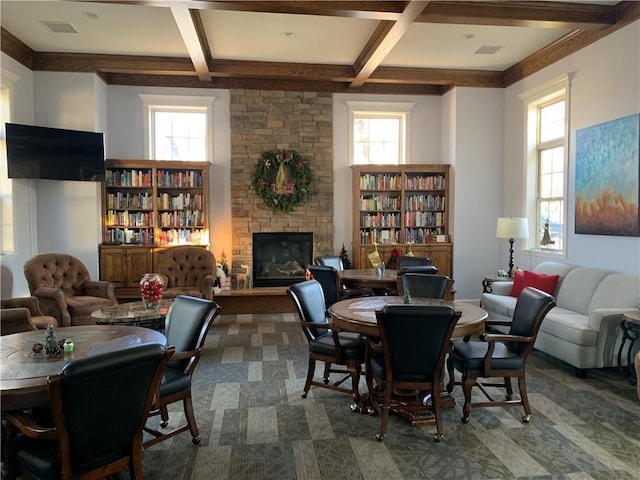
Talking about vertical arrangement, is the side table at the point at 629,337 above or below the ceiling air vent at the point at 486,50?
below

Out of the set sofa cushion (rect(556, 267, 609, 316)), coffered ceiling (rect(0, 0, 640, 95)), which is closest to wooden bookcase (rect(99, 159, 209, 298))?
coffered ceiling (rect(0, 0, 640, 95))

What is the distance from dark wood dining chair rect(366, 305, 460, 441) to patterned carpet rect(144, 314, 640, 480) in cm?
25

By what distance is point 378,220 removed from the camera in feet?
24.5

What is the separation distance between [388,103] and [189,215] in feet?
12.3

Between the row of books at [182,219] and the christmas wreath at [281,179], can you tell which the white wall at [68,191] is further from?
the christmas wreath at [281,179]

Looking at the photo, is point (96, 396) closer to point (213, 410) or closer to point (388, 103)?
point (213, 410)

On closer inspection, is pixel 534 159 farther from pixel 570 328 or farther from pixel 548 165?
pixel 570 328

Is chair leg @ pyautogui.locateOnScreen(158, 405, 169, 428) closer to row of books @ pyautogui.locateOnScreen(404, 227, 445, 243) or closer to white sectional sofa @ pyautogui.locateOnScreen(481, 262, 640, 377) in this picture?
white sectional sofa @ pyautogui.locateOnScreen(481, 262, 640, 377)

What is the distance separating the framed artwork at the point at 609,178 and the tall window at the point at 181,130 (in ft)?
17.3

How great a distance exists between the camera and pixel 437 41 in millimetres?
5809

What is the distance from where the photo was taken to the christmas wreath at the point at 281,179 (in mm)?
7152

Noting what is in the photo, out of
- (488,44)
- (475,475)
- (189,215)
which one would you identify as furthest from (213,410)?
(488,44)

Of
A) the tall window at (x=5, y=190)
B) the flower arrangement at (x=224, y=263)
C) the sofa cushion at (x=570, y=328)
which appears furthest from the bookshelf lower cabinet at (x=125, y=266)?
the sofa cushion at (x=570, y=328)

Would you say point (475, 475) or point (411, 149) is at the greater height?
point (411, 149)
